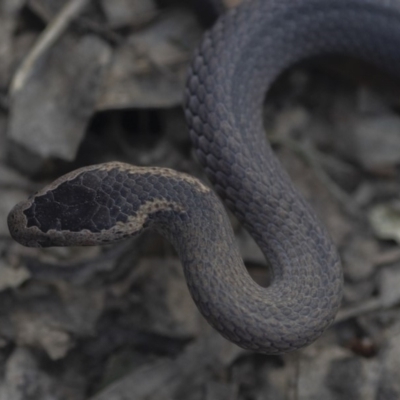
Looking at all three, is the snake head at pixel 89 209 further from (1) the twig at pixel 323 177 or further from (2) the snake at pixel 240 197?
(1) the twig at pixel 323 177

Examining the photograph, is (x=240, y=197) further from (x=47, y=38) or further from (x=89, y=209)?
(x=47, y=38)

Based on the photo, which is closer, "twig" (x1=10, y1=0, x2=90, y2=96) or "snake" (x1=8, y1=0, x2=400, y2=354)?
"snake" (x1=8, y1=0, x2=400, y2=354)

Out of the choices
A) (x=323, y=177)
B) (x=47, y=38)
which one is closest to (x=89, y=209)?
(x=47, y=38)

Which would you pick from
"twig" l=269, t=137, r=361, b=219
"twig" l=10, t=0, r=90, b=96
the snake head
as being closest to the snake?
the snake head

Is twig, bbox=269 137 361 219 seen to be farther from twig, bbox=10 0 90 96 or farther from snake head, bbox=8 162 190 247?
twig, bbox=10 0 90 96

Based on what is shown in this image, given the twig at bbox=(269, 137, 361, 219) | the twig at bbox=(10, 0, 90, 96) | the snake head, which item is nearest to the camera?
the snake head

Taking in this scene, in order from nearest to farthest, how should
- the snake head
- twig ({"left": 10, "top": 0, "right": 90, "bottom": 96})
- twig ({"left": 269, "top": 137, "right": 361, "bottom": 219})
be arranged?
the snake head, twig ({"left": 10, "top": 0, "right": 90, "bottom": 96}), twig ({"left": 269, "top": 137, "right": 361, "bottom": 219})
